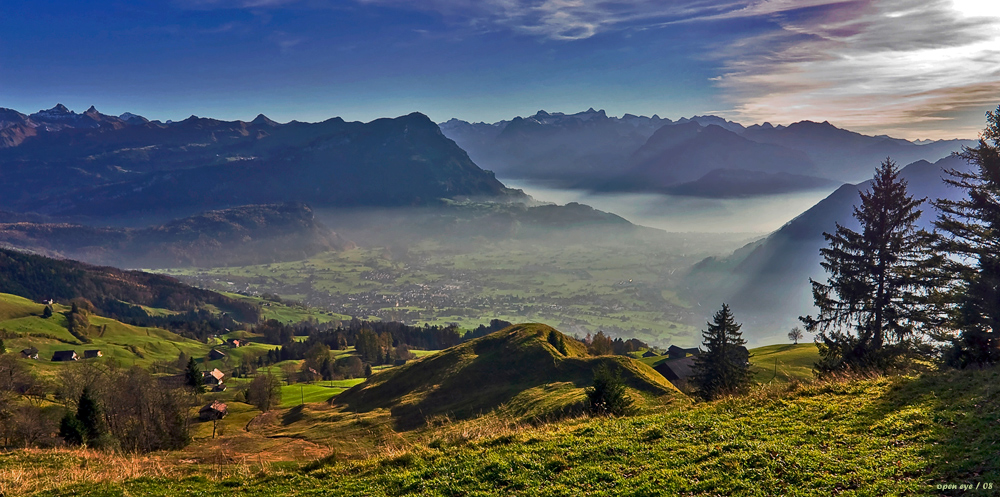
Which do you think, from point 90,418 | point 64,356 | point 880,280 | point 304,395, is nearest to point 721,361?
point 880,280

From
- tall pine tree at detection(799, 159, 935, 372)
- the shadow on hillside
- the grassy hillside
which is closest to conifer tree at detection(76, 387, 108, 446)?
the shadow on hillside

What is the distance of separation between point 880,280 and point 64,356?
192m

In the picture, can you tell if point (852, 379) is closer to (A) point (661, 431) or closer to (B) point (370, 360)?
(A) point (661, 431)

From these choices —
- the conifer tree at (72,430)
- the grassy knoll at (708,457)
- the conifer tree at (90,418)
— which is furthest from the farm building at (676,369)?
the conifer tree at (72,430)

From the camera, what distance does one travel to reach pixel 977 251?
27719 millimetres

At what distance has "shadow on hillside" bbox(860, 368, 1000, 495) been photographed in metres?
11.4

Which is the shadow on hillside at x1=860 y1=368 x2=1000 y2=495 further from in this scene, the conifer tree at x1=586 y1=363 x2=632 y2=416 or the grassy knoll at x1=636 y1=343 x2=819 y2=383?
the grassy knoll at x1=636 y1=343 x2=819 y2=383

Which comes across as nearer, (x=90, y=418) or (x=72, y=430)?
(x=72, y=430)

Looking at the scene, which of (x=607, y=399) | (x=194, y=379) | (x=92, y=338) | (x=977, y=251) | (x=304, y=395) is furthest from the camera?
→ (x=92, y=338)

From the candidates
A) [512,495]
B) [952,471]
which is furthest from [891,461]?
[512,495]

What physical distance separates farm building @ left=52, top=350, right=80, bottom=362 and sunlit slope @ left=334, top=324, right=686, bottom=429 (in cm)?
12555

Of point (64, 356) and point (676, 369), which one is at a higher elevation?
point (676, 369)

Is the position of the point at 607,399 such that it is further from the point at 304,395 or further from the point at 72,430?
the point at 304,395

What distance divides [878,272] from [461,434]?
30.2 metres
